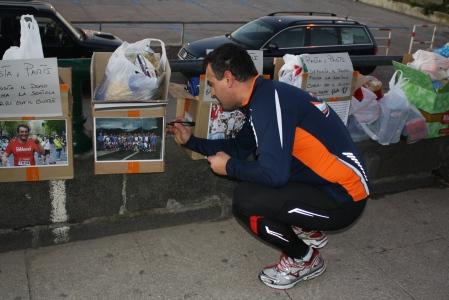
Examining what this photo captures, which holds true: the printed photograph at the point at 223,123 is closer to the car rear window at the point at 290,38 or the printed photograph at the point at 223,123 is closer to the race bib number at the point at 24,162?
the race bib number at the point at 24,162

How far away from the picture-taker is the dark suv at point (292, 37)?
35.3 feet

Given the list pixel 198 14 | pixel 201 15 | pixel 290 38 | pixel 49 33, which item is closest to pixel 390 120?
pixel 49 33

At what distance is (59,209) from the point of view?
341cm

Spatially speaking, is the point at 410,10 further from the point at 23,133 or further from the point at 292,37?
the point at 23,133

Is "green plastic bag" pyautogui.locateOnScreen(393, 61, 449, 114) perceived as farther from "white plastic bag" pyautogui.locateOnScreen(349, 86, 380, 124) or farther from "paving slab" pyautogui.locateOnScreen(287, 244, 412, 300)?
"paving slab" pyautogui.locateOnScreen(287, 244, 412, 300)

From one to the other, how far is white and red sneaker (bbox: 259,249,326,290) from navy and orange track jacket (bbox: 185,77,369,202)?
531mm

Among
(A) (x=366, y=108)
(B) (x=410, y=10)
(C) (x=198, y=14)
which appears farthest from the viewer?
(B) (x=410, y=10)

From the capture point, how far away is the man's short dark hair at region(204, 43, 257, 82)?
109 inches

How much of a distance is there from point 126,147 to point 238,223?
1106mm

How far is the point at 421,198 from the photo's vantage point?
455cm

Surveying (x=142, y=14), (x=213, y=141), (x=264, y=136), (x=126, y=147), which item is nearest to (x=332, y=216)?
(x=264, y=136)

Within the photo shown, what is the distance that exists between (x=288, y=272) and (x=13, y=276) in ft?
5.49

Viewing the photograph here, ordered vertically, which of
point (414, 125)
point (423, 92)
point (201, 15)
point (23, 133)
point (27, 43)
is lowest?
point (201, 15)

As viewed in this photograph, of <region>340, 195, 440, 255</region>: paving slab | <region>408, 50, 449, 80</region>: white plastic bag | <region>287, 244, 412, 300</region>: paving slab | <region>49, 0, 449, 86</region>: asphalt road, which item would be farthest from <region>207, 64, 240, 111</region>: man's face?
<region>49, 0, 449, 86</region>: asphalt road
